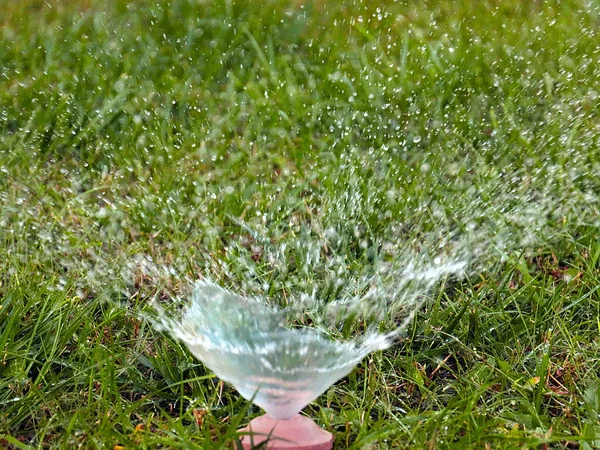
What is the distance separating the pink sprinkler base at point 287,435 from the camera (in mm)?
Result: 1600

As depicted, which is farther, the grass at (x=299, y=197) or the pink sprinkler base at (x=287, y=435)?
the grass at (x=299, y=197)

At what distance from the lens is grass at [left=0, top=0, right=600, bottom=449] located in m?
1.99

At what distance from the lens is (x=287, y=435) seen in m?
1.62

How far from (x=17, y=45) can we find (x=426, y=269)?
200 cm

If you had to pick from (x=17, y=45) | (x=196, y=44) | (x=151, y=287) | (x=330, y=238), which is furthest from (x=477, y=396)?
(x=17, y=45)

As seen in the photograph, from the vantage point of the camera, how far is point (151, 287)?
2.40 m

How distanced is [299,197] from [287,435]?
3.90ft

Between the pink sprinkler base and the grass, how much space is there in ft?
0.15

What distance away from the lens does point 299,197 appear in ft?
8.90

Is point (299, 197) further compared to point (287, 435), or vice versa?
point (299, 197)

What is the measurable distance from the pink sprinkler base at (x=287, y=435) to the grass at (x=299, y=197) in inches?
1.7

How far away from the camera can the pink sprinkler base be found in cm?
160

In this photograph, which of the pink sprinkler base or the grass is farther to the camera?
the grass

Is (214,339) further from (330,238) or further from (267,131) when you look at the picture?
(267,131)
